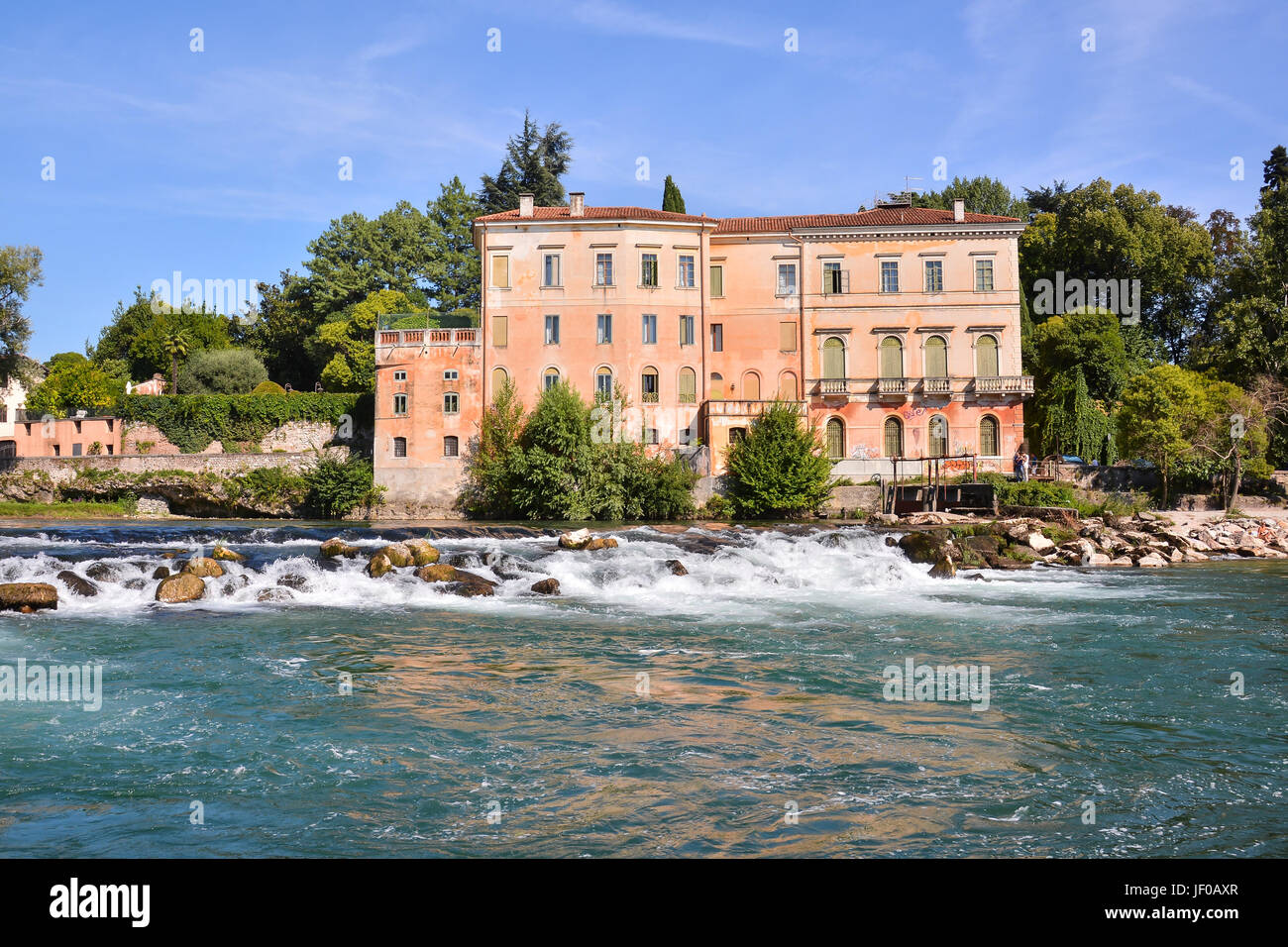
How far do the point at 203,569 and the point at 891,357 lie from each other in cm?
3187

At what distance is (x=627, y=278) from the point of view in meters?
41.3

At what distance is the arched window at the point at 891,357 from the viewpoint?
4253 cm

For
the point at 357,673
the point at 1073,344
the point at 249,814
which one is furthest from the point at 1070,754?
the point at 1073,344

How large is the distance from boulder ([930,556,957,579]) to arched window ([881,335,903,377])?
65.7ft

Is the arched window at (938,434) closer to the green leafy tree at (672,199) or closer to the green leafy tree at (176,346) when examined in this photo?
the green leafy tree at (672,199)

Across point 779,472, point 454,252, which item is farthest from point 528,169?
point 779,472

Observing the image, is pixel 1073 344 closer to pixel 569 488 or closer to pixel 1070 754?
pixel 569 488

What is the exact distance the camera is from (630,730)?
941 cm

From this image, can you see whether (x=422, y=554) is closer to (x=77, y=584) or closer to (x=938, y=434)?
(x=77, y=584)

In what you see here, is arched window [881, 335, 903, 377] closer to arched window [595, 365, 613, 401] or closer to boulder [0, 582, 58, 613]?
arched window [595, 365, 613, 401]

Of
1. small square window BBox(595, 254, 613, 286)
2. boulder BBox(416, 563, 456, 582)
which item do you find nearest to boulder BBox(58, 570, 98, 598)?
boulder BBox(416, 563, 456, 582)

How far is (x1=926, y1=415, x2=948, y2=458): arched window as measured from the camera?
41.7 m

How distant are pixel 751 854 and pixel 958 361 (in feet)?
128

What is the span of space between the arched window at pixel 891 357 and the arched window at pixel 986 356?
3.35 meters
